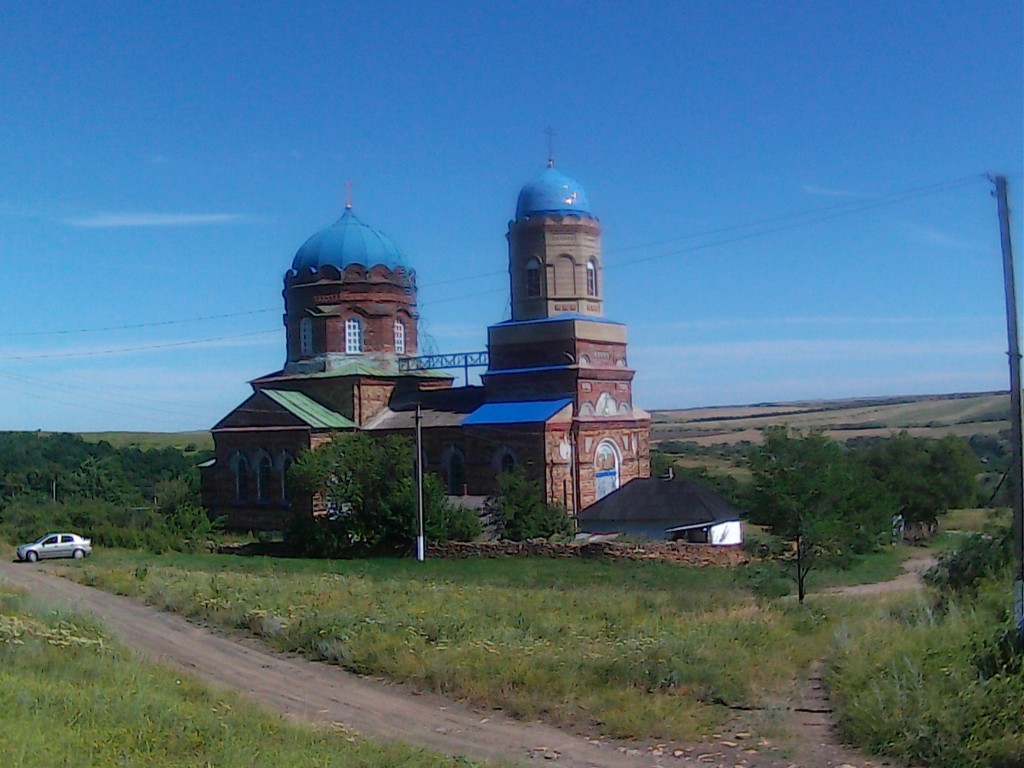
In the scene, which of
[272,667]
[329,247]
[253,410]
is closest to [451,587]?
[272,667]

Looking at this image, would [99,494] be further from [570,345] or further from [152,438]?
[152,438]

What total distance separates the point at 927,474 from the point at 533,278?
18.9 meters

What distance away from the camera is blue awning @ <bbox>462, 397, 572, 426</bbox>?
A: 35.7m

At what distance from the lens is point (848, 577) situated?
93.4ft

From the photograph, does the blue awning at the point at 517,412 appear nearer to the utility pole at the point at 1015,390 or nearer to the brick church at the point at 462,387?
the brick church at the point at 462,387

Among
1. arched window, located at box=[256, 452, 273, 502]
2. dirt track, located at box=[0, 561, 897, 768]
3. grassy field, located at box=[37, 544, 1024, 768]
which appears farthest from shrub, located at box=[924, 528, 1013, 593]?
arched window, located at box=[256, 452, 273, 502]

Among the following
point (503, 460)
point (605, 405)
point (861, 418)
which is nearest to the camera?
point (503, 460)

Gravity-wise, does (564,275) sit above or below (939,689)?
above

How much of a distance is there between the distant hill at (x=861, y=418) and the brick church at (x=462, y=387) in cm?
2513

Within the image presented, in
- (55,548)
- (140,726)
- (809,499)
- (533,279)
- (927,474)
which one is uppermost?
(533,279)

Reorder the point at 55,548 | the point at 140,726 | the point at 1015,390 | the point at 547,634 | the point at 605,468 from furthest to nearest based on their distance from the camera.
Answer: the point at 605,468 → the point at 55,548 → the point at 547,634 → the point at 1015,390 → the point at 140,726

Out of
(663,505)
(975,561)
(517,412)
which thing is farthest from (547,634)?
(517,412)

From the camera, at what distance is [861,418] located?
10806 cm

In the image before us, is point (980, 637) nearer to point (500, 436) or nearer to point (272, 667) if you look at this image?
point (272, 667)
